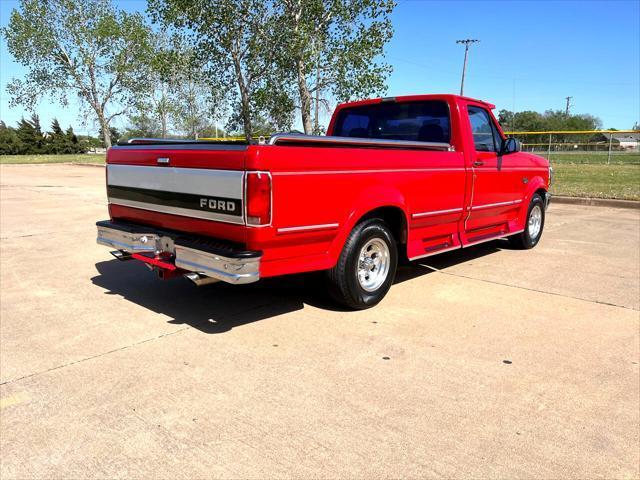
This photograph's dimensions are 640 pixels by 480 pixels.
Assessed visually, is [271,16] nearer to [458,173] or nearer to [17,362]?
[458,173]

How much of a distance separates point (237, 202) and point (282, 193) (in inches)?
13.0

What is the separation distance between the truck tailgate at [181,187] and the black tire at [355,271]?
3.43 feet

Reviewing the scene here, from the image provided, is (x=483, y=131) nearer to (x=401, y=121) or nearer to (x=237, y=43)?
(x=401, y=121)

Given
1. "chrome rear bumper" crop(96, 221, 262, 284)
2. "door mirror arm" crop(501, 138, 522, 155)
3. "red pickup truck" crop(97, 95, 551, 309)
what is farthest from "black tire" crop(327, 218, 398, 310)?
"door mirror arm" crop(501, 138, 522, 155)

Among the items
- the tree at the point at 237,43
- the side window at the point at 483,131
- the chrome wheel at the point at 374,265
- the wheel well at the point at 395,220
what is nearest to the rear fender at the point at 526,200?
the side window at the point at 483,131

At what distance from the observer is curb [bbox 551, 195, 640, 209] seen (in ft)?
40.8

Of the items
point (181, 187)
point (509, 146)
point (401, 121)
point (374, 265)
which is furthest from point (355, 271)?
point (509, 146)

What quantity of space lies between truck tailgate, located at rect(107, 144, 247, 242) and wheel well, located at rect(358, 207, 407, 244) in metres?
1.56

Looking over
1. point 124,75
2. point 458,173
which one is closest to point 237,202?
point 458,173

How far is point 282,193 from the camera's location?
379 centimetres

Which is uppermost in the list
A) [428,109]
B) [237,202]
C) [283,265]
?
[428,109]

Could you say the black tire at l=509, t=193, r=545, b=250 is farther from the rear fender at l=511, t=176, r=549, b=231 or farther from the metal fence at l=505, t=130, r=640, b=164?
the metal fence at l=505, t=130, r=640, b=164

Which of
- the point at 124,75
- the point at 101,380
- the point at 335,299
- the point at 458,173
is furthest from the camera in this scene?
the point at 124,75

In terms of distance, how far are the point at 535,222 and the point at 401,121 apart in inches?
122
